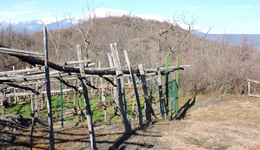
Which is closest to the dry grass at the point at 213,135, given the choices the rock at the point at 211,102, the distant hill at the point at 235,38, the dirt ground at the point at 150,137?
the dirt ground at the point at 150,137

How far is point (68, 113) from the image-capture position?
1109 cm

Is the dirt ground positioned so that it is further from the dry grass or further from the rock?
the rock

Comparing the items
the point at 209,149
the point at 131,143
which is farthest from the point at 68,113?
the point at 209,149

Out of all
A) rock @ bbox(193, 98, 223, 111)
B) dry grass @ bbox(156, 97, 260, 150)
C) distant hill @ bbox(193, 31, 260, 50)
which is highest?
distant hill @ bbox(193, 31, 260, 50)

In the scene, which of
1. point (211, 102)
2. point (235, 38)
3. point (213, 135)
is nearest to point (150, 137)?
point (213, 135)

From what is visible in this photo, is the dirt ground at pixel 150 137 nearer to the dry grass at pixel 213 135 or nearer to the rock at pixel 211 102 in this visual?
the dry grass at pixel 213 135

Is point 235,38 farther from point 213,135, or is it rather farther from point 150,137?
point 150,137

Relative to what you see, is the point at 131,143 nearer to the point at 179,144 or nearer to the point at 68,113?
the point at 179,144

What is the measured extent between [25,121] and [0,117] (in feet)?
3.03

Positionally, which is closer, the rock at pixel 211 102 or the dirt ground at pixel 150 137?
the dirt ground at pixel 150 137

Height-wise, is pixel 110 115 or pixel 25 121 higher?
pixel 25 121

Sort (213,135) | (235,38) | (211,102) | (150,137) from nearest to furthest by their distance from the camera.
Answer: (150,137)
(213,135)
(211,102)
(235,38)

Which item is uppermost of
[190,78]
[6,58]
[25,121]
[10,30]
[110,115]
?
[10,30]

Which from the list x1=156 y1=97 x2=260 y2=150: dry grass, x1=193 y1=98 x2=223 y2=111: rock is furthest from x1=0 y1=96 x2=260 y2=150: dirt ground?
x1=193 y1=98 x2=223 y2=111: rock
